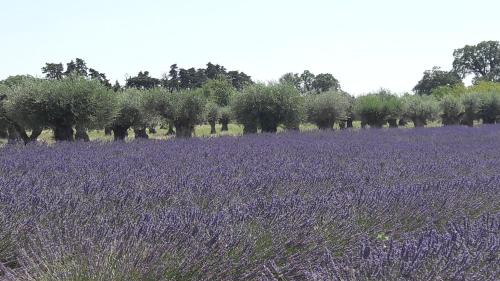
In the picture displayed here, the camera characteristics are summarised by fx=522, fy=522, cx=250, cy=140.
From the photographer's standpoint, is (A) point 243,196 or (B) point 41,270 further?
(A) point 243,196

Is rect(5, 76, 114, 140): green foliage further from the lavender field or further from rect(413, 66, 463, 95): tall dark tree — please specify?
rect(413, 66, 463, 95): tall dark tree

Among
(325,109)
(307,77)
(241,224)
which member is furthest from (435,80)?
(241,224)

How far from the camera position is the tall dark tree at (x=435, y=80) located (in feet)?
288

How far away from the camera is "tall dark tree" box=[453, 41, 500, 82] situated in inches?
3521

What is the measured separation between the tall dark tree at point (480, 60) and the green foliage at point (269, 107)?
255 feet

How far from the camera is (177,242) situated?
2695 millimetres

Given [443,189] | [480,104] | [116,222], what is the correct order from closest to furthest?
[116,222] → [443,189] → [480,104]

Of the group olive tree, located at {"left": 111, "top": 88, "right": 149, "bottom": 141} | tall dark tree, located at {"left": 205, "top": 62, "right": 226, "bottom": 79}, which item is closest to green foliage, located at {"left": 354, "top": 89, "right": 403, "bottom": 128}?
Answer: olive tree, located at {"left": 111, "top": 88, "right": 149, "bottom": 141}

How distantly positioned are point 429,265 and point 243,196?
196cm

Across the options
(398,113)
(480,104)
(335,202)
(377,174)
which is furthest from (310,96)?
(335,202)

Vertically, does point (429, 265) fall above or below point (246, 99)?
below

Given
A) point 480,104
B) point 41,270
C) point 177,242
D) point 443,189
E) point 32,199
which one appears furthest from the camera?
point 480,104

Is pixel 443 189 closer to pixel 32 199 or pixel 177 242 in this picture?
pixel 177 242

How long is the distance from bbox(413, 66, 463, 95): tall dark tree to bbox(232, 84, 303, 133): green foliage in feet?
238
